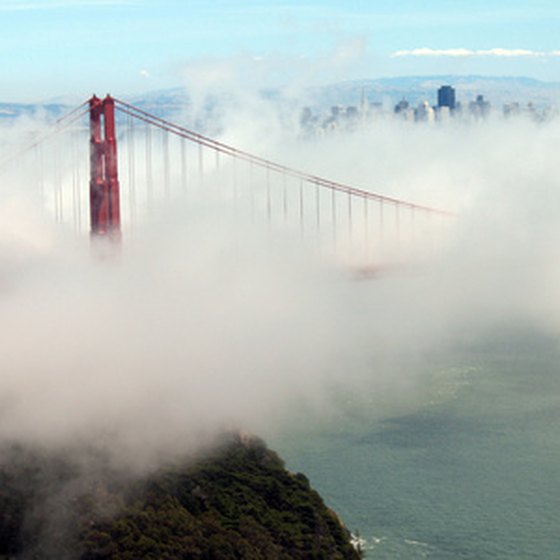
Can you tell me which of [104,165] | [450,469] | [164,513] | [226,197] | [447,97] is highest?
[447,97]

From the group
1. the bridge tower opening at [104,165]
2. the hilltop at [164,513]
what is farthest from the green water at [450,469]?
the bridge tower opening at [104,165]

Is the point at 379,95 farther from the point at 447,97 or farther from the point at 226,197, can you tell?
the point at 226,197

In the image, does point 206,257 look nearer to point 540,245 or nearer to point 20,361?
point 20,361

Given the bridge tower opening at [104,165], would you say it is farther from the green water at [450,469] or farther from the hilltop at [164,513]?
the hilltop at [164,513]

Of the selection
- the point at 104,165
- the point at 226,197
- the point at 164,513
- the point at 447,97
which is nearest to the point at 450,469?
the point at 164,513

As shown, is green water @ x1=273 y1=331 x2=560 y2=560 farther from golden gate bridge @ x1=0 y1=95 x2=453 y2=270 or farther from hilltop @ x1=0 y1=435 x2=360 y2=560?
golden gate bridge @ x1=0 y1=95 x2=453 y2=270

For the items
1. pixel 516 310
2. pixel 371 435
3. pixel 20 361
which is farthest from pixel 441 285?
pixel 20 361

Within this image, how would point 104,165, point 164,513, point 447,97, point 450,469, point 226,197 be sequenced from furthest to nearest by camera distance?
point 447,97 → point 226,197 → point 104,165 → point 450,469 → point 164,513
